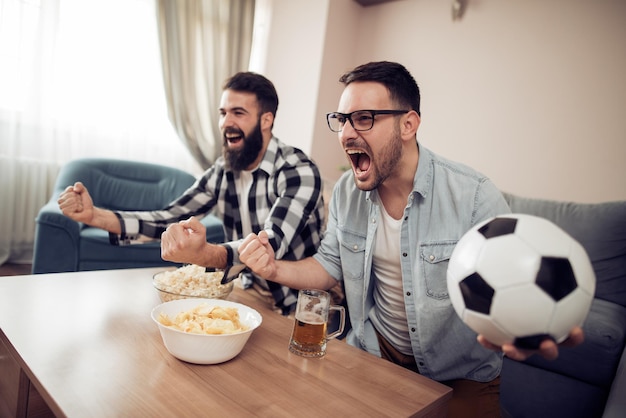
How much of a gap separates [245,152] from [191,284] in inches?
29.2

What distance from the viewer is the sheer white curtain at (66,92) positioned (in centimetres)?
293

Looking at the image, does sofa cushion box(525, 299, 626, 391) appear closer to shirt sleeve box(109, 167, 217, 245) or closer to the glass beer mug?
the glass beer mug

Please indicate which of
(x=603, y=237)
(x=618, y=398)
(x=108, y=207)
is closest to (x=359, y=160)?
(x=618, y=398)

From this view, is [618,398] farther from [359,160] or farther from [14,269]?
[14,269]

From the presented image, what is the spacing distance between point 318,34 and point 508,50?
61.0 inches

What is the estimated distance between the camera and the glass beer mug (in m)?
0.97

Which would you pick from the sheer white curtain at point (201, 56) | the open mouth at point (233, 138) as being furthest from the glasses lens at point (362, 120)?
the sheer white curtain at point (201, 56)

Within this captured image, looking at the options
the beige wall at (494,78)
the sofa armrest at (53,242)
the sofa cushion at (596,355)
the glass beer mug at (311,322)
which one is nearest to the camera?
the glass beer mug at (311,322)

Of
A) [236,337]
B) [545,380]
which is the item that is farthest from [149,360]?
[545,380]

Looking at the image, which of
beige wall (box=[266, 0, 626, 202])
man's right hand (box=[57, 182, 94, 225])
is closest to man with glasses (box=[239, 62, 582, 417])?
man's right hand (box=[57, 182, 94, 225])

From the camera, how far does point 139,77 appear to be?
11.4 ft

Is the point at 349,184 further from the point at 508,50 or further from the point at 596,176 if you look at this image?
the point at 508,50

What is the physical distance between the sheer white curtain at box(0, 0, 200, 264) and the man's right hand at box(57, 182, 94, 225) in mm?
1974

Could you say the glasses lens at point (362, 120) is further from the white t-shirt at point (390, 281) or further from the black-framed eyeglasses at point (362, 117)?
the white t-shirt at point (390, 281)
